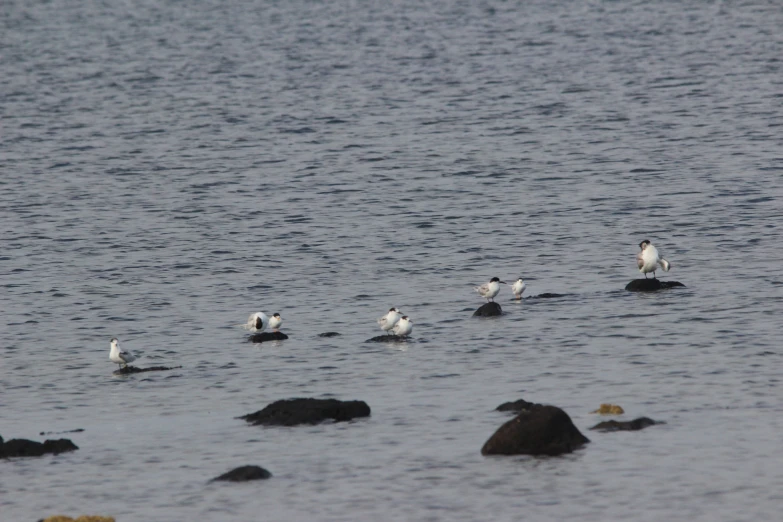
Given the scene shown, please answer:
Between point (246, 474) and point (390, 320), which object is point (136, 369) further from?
point (246, 474)

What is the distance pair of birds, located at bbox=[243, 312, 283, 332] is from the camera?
31.5 metres

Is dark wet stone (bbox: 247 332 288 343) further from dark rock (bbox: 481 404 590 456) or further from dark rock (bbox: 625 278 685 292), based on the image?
dark rock (bbox: 481 404 590 456)

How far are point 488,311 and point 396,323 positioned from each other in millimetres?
3310

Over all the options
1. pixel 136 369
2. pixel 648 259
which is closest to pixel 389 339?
pixel 136 369

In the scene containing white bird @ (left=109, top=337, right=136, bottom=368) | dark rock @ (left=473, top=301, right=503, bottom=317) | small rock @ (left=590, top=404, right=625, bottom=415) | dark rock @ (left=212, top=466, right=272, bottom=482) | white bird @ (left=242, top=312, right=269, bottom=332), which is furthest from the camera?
dark rock @ (left=473, top=301, right=503, bottom=317)

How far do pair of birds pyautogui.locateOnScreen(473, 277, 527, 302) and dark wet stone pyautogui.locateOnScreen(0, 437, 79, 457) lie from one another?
1316 cm

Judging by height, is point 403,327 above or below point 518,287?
below

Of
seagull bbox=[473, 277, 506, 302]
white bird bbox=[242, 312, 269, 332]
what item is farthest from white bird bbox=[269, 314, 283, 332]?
seagull bbox=[473, 277, 506, 302]

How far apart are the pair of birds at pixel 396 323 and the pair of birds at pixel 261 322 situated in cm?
264

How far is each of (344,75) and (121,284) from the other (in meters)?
50.1

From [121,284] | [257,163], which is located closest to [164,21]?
[257,163]

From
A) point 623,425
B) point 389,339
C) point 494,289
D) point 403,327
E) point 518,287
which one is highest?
point 518,287

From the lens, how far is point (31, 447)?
22.8 metres

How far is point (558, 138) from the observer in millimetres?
62750
